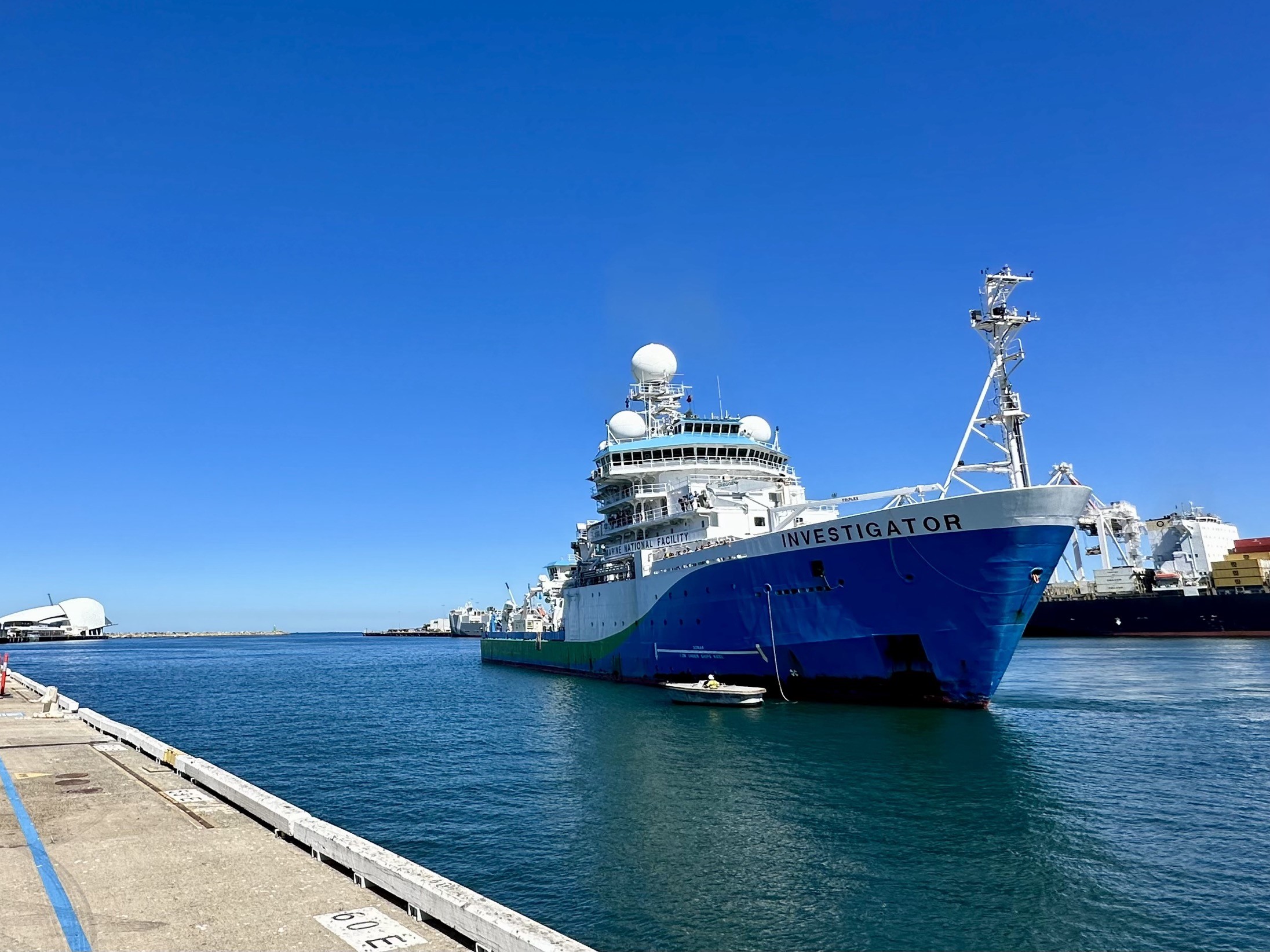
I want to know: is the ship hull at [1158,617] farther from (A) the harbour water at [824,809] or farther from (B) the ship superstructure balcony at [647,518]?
(B) the ship superstructure balcony at [647,518]

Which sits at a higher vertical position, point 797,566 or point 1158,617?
→ point 797,566

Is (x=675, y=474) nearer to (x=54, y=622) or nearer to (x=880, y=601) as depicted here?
(x=880, y=601)

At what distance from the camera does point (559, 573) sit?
69750mm

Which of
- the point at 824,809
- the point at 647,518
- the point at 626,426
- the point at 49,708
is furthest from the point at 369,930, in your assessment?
the point at 626,426

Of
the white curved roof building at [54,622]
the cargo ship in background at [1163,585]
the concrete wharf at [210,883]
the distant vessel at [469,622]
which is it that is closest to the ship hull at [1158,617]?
the cargo ship in background at [1163,585]

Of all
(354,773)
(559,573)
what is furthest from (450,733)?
(559,573)

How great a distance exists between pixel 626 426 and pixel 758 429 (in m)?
8.10

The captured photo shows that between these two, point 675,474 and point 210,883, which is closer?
point 210,883

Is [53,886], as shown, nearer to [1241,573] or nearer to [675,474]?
[675,474]

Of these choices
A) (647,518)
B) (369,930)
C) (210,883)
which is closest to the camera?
(369,930)

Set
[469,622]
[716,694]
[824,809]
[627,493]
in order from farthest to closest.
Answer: [469,622], [627,493], [716,694], [824,809]

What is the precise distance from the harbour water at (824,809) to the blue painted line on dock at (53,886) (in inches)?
222

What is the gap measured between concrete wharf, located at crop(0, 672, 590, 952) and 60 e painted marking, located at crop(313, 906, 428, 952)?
0.02m

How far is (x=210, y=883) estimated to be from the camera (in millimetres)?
8109
